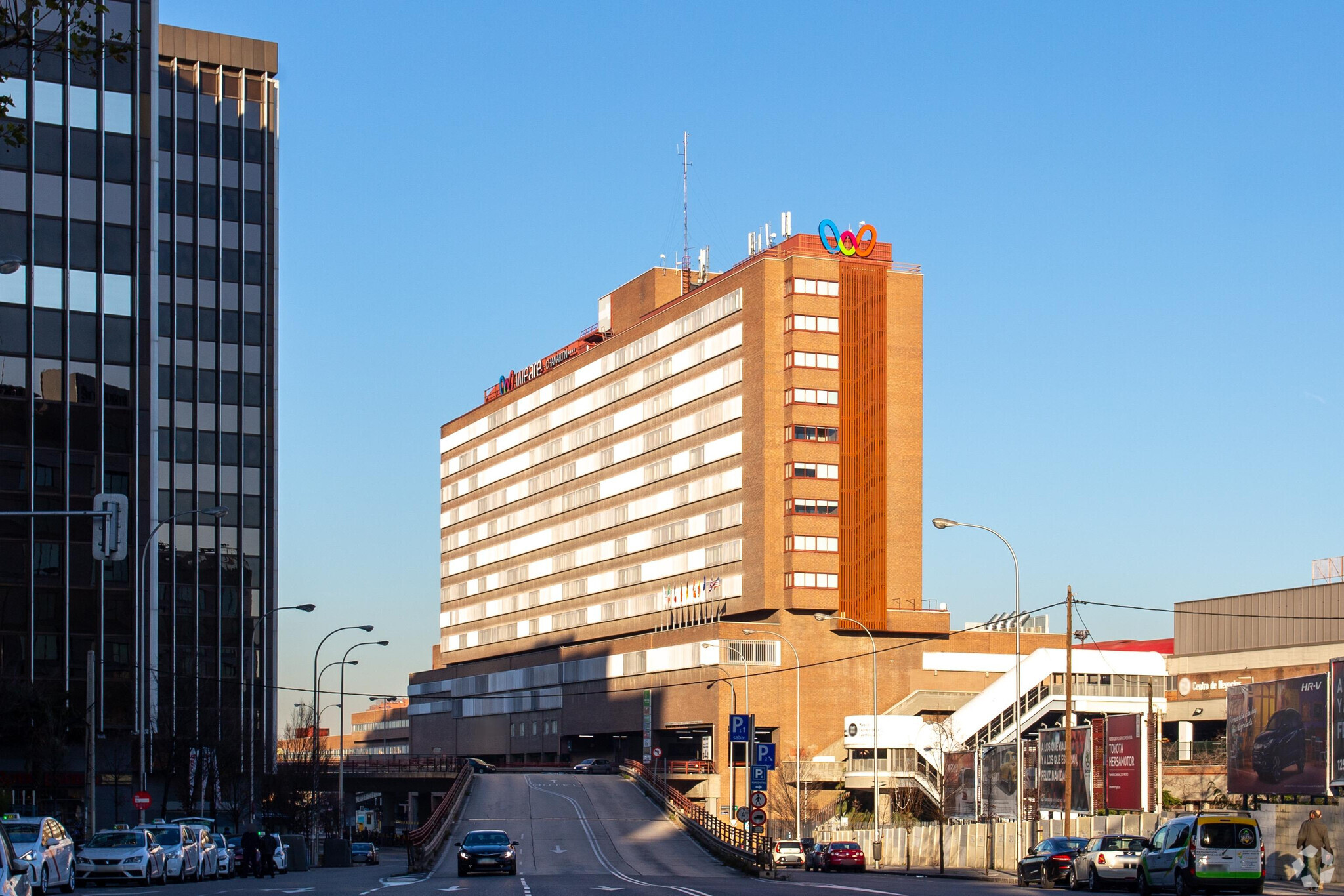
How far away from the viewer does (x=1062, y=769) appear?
49594 mm

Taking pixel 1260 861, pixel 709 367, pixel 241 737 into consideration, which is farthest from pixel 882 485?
pixel 1260 861

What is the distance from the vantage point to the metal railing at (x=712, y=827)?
50750 mm

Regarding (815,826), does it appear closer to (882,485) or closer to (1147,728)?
(882,485)

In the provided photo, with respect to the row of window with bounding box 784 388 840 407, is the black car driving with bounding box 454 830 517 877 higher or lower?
lower

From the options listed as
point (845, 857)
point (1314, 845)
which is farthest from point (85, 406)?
point (1314, 845)

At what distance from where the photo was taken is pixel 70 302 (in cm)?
6506

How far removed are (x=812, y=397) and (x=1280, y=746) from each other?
6866 cm

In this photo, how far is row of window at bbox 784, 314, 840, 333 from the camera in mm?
105938

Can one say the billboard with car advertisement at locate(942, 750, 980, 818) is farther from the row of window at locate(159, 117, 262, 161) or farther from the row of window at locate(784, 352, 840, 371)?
the row of window at locate(159, 117, 262, 161)

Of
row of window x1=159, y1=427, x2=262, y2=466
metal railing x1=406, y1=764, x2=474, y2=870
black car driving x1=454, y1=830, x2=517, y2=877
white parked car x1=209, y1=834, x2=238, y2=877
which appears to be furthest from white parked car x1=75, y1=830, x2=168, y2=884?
row of window x1=159, y1=427, x2=262, y2=466

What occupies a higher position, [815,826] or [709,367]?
[709,367]

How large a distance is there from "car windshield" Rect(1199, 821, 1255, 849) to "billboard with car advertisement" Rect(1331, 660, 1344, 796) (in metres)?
6.54

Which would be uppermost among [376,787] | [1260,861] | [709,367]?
[709,367]

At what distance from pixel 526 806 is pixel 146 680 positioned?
76.5 feet
